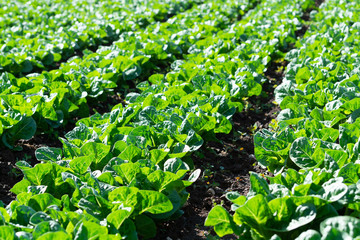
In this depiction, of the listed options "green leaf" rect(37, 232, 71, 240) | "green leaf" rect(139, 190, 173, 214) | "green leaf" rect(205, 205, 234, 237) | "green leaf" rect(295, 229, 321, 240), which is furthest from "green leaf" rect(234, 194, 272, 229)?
"green leaf" rect(37, 232, 71, 240)

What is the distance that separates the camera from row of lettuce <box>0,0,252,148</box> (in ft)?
15.3

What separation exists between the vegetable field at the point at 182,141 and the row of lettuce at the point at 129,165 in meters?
0.01

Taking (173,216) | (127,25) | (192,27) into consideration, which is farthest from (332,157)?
(127,25)

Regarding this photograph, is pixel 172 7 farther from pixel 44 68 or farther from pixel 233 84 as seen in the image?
pixel 233 84

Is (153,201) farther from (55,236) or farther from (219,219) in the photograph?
(55,236)

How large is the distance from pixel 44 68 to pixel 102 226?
5738 millimetres

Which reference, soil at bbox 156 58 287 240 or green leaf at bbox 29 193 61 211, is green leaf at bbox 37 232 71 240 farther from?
soil at bbox 156 58 287 240

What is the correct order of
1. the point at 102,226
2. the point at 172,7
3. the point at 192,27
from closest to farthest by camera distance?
the point at 102,226, the point at 192,27, the point at 172,7

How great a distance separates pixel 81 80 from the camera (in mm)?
5945

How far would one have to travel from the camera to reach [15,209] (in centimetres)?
283

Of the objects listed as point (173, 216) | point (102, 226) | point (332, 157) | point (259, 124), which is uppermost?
point (102, 226)

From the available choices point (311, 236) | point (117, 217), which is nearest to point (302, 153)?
point (311, 236)

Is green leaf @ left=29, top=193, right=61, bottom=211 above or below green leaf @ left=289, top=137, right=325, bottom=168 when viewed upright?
above

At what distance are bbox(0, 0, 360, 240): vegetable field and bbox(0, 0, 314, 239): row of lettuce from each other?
0.01 metres
